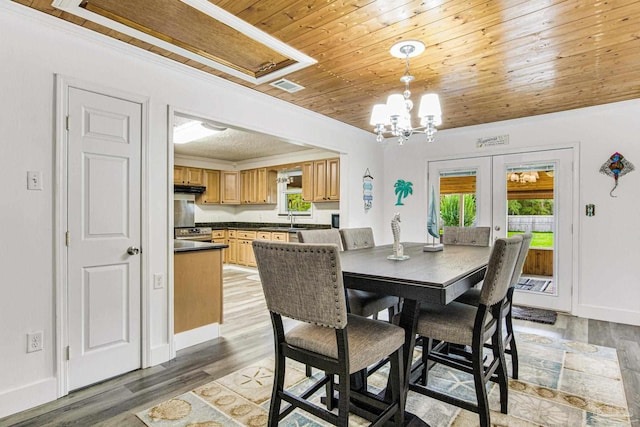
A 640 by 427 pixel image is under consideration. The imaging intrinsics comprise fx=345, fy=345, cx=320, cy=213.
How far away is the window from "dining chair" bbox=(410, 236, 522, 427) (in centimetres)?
508

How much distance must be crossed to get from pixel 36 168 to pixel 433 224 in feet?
9.10

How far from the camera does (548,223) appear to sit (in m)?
4.19

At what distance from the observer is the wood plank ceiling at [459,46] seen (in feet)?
6.53

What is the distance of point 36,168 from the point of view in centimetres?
208

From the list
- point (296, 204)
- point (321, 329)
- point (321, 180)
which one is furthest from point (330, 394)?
point (296, 204)

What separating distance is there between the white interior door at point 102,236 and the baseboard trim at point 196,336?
424 mm

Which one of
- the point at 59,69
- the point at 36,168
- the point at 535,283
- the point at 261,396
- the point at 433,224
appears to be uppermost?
the point at 59,69

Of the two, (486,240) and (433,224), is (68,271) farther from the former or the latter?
(486,240)

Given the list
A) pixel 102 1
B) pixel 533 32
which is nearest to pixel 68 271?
pixel 102 1

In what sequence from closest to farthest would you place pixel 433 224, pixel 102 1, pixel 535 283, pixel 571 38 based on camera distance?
pixel 102 1 < pixel 571 38 < pixel 433 224 < pixel 535 283

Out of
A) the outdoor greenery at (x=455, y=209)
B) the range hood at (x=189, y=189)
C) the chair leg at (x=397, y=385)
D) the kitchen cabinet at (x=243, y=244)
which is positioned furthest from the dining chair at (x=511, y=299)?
the range hood at (x=189, y=189)

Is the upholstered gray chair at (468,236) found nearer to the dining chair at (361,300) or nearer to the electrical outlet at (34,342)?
the dining chair at (361,300)

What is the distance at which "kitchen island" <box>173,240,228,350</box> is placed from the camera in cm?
295

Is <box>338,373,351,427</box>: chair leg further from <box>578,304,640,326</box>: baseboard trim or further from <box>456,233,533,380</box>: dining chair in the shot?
<box>578,304,640,326</box>: baseboard trim
